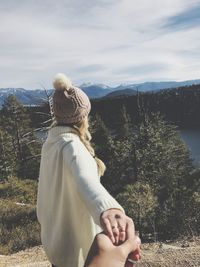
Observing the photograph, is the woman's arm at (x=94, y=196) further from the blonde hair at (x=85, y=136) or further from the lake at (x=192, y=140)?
the lake at (x=192, y=140)

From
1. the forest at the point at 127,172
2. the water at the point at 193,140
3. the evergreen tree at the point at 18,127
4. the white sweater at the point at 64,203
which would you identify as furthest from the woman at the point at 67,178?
the water at the point at 193,140

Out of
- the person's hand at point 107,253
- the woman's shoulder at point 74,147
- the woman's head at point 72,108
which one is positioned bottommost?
the person's hand at point 107,253

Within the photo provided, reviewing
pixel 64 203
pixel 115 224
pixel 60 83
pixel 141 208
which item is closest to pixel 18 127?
pixel 141 208

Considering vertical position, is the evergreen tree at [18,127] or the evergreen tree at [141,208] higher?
the evergreen tree at [141,208]

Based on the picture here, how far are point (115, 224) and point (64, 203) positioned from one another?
0.88 meters

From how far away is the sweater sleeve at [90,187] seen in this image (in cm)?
154

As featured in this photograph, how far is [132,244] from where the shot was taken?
127 centimetres

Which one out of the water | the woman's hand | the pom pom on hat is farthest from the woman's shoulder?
the water

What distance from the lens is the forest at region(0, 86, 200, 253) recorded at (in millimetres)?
17781

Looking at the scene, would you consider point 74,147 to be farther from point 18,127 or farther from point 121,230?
point 18,127

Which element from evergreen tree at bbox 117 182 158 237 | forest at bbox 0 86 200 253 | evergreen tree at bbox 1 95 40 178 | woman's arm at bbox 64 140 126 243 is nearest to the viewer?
woman's arm at bbox 64 140 126 243

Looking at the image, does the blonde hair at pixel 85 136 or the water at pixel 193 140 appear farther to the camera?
the water at pixel 193 140

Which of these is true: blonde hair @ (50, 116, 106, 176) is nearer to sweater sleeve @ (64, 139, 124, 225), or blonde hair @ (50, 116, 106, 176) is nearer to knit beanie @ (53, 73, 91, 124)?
knit beanie @ (53, 73, 91, 124)

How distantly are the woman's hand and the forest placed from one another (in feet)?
36.0
